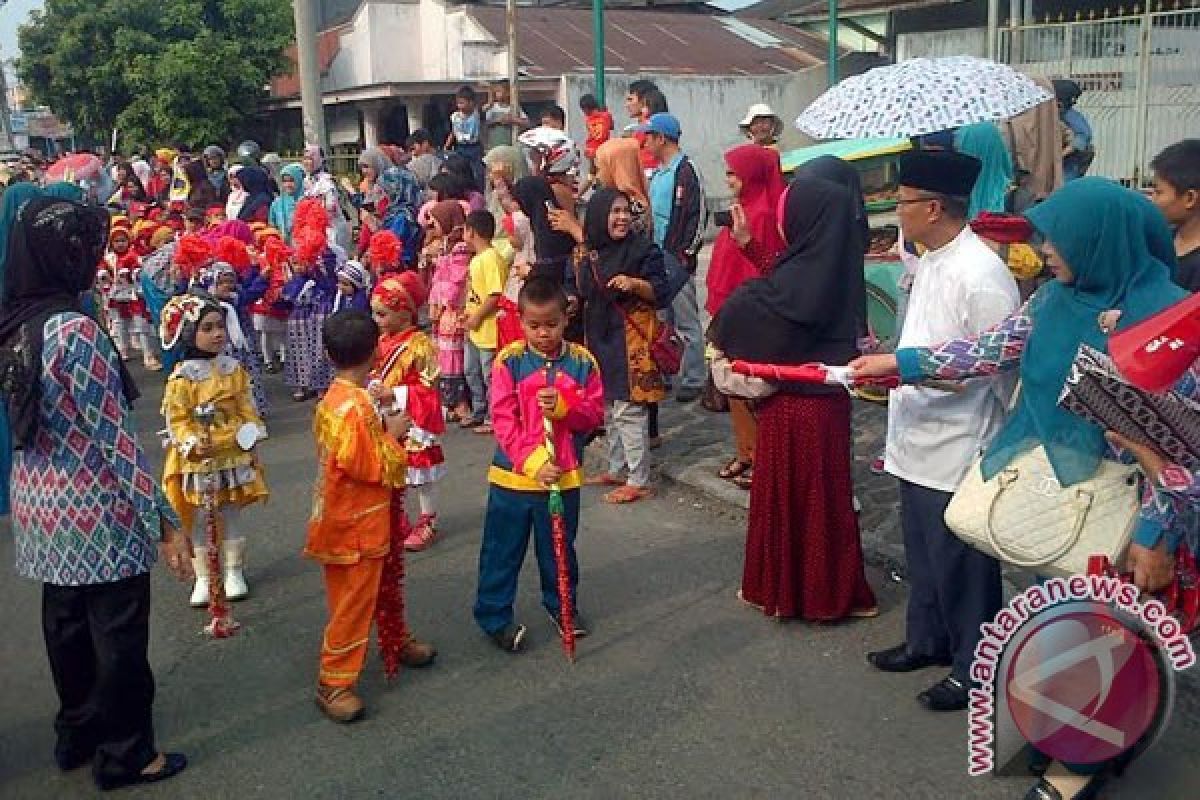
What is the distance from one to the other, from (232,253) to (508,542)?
4.52 meters

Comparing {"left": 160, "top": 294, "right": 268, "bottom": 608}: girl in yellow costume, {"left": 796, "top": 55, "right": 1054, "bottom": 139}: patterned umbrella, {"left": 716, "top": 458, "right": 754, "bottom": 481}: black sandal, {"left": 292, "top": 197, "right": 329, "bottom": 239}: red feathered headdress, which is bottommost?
{"left": 716, "top": 458, "right": 754, "bottom": 481}: black sandal

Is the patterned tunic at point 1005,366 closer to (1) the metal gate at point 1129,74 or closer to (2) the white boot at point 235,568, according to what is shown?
(2) the white boot at point 235,568

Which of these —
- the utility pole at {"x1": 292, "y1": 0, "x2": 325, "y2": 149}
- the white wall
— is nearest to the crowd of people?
the utility pole at {"x1": 292, "y1": 0, "x2": 325, "y2": 149}

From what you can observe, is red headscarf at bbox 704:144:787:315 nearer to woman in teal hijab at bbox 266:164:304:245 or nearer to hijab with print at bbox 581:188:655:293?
hijab with print at bbox 581:188:655:293

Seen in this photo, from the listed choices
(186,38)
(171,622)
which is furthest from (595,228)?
(186,38)

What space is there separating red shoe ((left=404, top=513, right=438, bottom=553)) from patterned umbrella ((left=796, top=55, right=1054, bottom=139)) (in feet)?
8.91

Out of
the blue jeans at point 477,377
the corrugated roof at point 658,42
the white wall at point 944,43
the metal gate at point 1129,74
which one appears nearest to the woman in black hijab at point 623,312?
the blue jeans at point 477,377

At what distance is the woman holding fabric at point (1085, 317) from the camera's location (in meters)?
2.94

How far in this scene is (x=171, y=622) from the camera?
504 centimetres

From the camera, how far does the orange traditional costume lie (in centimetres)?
396

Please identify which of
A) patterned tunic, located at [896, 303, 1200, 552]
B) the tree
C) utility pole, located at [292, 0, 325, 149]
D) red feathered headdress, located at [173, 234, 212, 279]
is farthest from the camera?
the tree

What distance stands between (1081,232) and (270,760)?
303 cm

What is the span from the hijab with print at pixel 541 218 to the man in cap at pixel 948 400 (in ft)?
10.2

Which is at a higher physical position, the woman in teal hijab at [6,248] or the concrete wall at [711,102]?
the concrete wall at [711,102]
